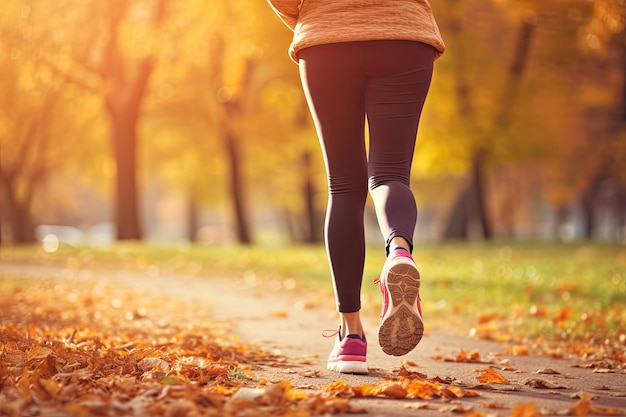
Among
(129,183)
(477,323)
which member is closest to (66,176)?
(129,183)

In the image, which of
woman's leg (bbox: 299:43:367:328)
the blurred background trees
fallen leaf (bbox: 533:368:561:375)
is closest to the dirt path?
fallen leaf (bbox: 533:368:561:375)

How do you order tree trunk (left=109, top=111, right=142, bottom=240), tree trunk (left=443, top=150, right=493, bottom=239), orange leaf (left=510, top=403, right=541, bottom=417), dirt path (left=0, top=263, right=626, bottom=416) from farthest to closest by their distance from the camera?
tree trunk (left=443, top=150, right=493, bottom=239) → tree trunk (left=109, top=111, right=142, bottom=240) → dirt path (left=0, top=263, right=626, bottom=416) → orange leaf (left=510, top=403, right=541, bottom=417)

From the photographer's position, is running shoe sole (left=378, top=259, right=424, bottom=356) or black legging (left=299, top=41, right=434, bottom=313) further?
black legging (left=299, top=41, right=434, bottom=313)

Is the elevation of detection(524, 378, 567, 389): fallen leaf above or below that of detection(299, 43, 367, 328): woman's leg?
below

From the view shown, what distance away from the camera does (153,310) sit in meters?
7.16

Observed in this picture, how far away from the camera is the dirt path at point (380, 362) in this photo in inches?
129

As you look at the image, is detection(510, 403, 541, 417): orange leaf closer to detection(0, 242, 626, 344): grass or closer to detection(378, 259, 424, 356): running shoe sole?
detection(378, 259, 424, 356): running shoe sole

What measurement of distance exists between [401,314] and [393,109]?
99cm

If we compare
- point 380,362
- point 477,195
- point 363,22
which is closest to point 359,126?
point 363,22

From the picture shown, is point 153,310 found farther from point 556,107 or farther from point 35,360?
point 556,107

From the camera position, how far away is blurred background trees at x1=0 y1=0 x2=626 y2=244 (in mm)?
17453

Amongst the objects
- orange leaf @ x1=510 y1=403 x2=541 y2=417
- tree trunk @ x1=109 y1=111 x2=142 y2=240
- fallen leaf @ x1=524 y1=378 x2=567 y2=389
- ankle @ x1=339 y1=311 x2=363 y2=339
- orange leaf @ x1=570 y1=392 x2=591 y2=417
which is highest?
tree trunk @ x1=109 y1=111 x2=142 y2=240

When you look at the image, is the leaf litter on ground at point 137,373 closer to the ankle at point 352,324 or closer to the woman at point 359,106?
the ankle at point 352,324

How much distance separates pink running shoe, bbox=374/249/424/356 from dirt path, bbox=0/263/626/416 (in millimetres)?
268
